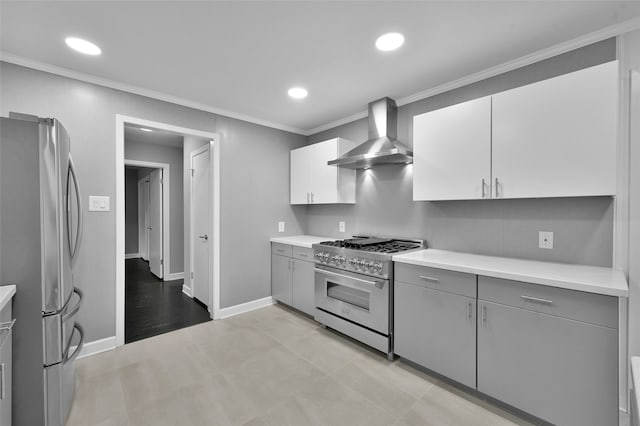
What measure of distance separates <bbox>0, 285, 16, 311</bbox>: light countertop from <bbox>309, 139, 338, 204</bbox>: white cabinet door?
107 inches

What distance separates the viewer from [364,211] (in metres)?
3.40

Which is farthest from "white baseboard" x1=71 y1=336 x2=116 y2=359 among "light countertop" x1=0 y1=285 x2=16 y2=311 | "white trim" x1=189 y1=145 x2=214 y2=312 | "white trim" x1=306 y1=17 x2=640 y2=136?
"white trim" x1=306 y1=17 x2=640 y2=136

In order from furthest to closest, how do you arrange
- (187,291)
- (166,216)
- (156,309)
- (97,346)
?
1. (166,216)
2. (187,291)
3. (156,309)
4. (97,346)

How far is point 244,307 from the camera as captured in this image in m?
3.52

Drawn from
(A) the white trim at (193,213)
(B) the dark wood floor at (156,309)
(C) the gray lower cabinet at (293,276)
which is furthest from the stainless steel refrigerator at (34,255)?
(C) the gray lower cabinet at (293,276)

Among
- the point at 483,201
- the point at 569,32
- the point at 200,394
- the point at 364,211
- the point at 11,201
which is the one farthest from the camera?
the point at 364,211

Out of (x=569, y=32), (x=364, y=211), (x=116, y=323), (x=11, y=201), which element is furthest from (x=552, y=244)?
(x=116, y=323)

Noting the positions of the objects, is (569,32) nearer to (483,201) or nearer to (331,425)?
(483,201)

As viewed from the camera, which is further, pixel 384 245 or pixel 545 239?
pixel 384 245

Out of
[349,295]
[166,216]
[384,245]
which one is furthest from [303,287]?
[166,216]

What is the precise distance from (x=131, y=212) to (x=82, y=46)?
260 inches

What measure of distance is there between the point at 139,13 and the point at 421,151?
2293mm

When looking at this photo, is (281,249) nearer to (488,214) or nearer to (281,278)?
(281,278)

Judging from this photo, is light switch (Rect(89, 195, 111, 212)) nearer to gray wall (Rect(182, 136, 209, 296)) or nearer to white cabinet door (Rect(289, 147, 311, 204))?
gray wall (Rect(182, 136, 209, 296))
